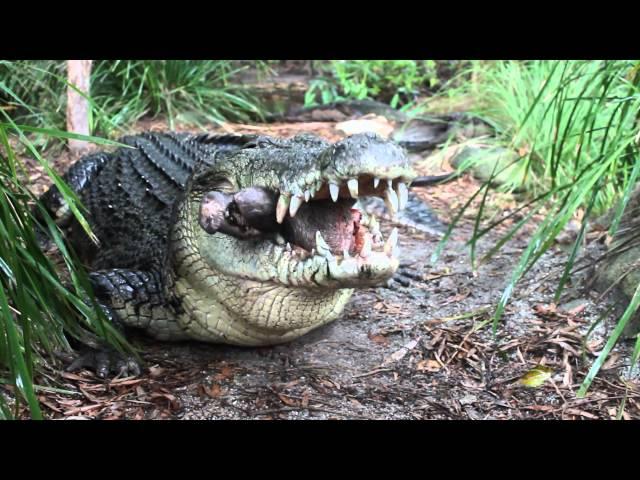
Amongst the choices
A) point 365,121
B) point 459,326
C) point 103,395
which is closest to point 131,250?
point 103,395

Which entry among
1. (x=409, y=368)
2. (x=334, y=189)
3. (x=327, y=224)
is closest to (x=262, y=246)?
(x=327, y=224)

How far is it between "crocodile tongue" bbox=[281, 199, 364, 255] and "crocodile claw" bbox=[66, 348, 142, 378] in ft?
2.74

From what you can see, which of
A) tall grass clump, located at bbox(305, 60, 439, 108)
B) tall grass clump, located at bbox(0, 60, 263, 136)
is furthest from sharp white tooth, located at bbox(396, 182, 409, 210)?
tall grass clump, located at bbox(305, 60, 439, 108)

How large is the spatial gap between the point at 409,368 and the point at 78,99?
11.9 feet

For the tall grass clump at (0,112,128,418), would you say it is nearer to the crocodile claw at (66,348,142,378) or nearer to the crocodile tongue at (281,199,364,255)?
the crocodile claw at (66,348,142,378)

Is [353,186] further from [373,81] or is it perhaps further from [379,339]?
[373,81]

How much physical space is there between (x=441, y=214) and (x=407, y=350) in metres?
2.00

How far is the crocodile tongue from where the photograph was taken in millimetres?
2734

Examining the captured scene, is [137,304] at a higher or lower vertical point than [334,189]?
lower

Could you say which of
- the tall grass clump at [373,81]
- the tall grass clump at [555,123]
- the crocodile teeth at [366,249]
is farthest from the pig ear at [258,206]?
the tall grass clump at [373,81]

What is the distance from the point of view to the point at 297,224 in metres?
2.76

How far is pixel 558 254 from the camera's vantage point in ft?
12.6

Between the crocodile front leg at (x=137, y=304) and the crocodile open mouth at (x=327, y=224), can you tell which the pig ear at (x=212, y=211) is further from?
the crocodile front leg at (x=137, y=304)

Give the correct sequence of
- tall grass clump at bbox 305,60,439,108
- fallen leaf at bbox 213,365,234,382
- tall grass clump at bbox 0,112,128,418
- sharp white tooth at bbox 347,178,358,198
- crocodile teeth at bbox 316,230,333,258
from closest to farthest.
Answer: tall grass clump at bbox 0,112,128,418, sharp white tooth at bbox 347,178,358,198, crocodile teeth at bbox 316,230,333,258, fallen leaf at bbox 213,365,234,382, tall grass clump at bbox 305,60,439,108
